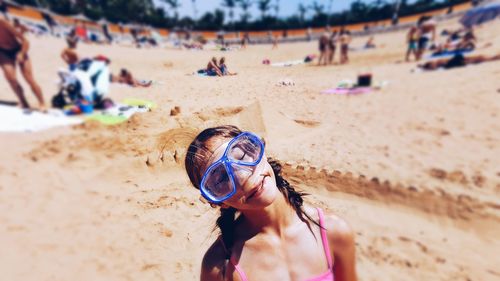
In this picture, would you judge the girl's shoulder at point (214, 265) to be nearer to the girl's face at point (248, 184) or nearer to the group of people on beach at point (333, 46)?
the girl's face at point (248, 184)

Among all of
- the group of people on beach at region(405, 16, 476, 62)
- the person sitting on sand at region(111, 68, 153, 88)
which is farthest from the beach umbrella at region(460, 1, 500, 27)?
the person sitting on sand at region(111, 68, 153, 88)

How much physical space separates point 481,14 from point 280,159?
1309 mm

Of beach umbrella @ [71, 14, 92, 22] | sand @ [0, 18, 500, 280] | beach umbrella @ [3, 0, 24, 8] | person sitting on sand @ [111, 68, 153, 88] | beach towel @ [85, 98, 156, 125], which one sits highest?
beach umbrella @ [3, 0, 24, 8]

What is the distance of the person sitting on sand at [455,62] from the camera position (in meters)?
1.50

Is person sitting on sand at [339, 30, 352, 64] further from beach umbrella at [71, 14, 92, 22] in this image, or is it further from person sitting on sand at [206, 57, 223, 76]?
beach umbrella at [71, 14, 92, 22]

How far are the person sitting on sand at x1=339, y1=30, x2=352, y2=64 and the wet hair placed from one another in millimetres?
710

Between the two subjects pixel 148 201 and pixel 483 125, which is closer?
pixel 148 201

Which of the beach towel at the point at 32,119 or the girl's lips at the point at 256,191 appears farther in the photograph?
the beach towel at the point at 32,119

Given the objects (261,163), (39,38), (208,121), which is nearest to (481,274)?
(261,163)

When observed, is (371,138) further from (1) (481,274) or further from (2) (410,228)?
(1) (481,274)

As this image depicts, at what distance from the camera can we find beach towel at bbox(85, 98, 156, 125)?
1.21m

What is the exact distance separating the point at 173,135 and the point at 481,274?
6.58ft

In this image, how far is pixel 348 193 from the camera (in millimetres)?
2410

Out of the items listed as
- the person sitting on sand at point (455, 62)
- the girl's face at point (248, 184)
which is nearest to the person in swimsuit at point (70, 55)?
the girl's face at point (248, 184)
